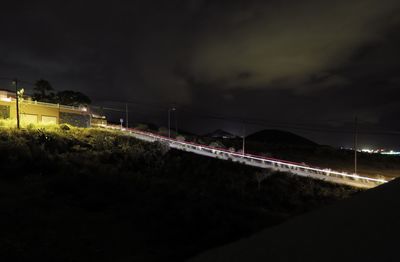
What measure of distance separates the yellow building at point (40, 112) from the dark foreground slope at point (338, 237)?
41492 mm

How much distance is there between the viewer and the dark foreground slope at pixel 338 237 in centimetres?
316

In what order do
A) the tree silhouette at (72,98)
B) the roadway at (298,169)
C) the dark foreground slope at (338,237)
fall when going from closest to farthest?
the dark foreground slope at (338,237), the roadway at (298,169), the tree silhouette at (72,98)

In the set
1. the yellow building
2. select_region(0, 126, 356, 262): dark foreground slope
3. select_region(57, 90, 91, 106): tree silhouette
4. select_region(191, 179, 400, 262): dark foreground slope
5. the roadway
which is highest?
select_region(57, 90, 91, 106): tree silhouette

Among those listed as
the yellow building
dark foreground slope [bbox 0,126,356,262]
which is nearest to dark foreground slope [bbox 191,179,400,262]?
dark foreground slope [bbox 0,126,356,262]

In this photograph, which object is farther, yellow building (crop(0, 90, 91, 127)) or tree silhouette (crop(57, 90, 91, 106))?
tree silhouette (crop(57, 90, 91, 106))

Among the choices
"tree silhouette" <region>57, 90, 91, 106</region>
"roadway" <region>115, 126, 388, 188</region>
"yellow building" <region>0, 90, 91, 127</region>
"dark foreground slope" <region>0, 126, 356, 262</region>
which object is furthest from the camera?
"tree silhouette" <region>57, 90, 91, 106</region>

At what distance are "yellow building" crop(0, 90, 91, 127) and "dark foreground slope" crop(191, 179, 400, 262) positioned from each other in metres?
41.5

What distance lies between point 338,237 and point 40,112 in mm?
49348

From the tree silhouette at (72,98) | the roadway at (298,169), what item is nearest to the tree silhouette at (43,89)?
the tree silhouette at (72,98)

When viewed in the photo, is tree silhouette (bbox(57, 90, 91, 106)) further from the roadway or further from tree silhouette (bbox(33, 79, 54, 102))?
the roadway

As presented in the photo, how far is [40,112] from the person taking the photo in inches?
1721

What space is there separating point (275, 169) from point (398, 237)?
33190mm

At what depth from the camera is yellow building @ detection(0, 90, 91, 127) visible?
3931cm

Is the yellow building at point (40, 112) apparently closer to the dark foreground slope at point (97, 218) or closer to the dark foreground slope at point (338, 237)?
the dark foreground slope at point (97, 218)
